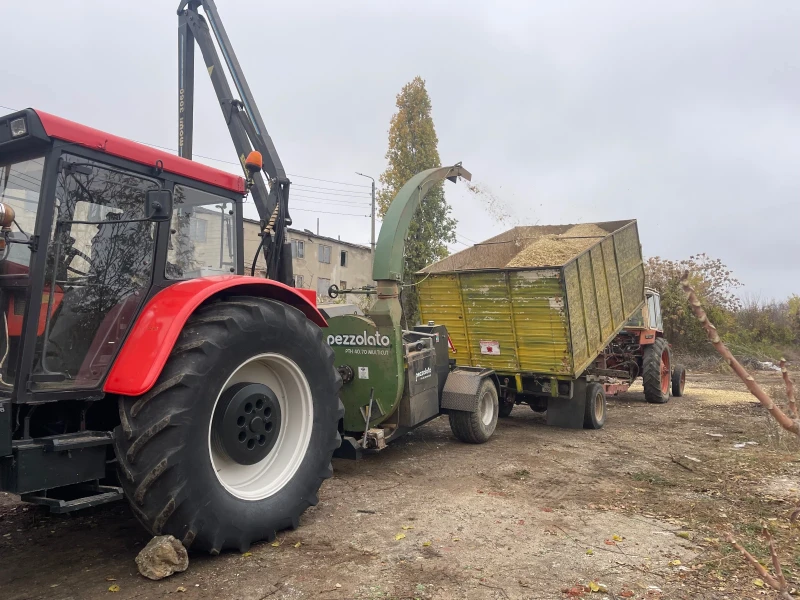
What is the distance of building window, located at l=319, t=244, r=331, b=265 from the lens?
96.4 ft

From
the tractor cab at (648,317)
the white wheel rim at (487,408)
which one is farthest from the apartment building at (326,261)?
the white wheel rim at (487,408)

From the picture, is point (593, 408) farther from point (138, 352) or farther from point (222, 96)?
point (138, 352)

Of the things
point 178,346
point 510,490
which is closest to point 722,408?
point 510,490

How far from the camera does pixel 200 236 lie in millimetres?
4008

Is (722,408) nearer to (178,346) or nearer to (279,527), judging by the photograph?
(279,527)

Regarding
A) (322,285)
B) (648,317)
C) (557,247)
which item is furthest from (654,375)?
(322,285)

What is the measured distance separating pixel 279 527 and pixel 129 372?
1382 mm

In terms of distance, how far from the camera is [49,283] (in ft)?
10.3

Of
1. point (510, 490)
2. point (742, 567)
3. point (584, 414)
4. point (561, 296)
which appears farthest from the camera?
point (584, 414)

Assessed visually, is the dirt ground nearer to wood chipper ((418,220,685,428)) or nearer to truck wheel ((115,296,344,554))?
truck wheel ((115,296,344,554))

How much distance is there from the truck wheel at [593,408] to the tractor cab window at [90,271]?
6.42 meters

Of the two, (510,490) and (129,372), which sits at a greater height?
(129,372)

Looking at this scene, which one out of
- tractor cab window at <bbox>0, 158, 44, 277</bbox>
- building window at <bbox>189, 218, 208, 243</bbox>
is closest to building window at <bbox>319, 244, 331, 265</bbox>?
building window at <bbox>189, 218, 208, 243</bbox>

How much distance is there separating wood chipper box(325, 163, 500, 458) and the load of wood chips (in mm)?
2157
